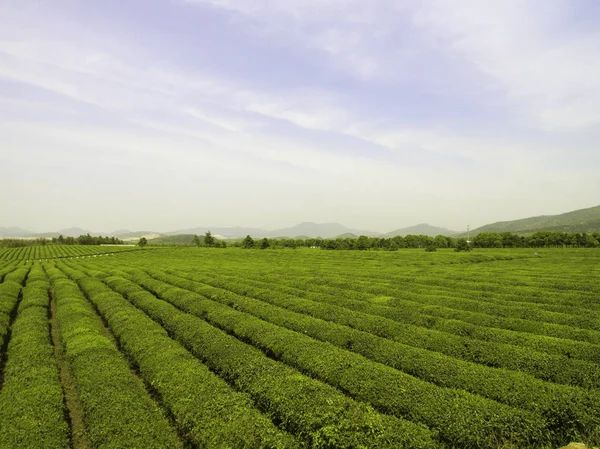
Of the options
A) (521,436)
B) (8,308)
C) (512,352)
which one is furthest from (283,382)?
(8,308)

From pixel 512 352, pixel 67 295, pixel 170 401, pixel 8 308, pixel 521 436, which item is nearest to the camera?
pixel 521 436

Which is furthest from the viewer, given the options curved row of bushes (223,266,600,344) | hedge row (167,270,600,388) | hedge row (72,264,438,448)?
curved row of bushes (223,266,600,344)

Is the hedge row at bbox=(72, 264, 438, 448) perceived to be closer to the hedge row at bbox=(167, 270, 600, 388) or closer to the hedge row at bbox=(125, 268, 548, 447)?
the hedge row at bbox=(125, 268, 548, 447)

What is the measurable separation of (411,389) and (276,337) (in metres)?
8.96

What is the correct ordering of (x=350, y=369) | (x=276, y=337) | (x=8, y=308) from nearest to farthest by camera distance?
(x=350, y=369) → (x=276, y=337) → (x=8, y=308)

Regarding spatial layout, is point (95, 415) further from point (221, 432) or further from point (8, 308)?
point (8, 308)

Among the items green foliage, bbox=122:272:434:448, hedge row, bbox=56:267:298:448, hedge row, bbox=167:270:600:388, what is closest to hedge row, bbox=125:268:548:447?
green foliage, bbox=122:272:434:448

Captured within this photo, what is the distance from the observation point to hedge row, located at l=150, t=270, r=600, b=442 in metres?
11.2

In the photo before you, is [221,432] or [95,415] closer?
[221,432]

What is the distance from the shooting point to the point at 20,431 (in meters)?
11.1

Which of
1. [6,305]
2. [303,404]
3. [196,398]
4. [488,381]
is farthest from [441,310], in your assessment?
[6,305]

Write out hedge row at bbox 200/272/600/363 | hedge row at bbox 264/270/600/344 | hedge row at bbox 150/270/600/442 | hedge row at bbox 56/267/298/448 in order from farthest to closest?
Result: hedge row at bbox 264/270/600/344
hedge row at bbox 200/272/600/363
hedge row at bbox 150/270/600/442
hedge row at bbox 56/267/298/448

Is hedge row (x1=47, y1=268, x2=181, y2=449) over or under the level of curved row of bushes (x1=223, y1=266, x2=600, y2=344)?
under

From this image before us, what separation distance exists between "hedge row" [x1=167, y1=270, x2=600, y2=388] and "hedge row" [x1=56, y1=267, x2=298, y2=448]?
454 inches
